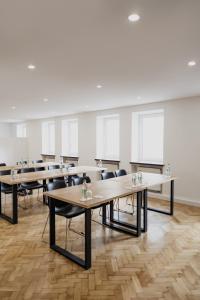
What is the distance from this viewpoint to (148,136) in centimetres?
623

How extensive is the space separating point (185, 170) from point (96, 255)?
3.26 meters

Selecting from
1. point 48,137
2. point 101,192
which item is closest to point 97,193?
point 101,192

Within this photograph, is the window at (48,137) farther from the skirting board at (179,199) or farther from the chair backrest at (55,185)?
the chair backrest at (55,185)

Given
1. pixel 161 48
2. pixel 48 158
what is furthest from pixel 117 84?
pixel 48 158

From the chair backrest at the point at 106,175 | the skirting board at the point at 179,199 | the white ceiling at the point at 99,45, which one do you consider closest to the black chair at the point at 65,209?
the chair backrest at the point at 106,175

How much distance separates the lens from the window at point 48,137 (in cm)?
934

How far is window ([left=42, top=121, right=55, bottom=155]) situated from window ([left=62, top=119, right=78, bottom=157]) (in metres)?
0.91

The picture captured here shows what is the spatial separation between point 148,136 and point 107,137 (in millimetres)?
1528

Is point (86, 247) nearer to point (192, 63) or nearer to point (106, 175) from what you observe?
point (106, 175)

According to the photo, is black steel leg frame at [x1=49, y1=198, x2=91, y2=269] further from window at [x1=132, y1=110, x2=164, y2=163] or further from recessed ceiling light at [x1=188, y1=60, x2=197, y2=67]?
window at [x1=132, y1=110, x2=164, y2=163]

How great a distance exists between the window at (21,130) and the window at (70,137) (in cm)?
315

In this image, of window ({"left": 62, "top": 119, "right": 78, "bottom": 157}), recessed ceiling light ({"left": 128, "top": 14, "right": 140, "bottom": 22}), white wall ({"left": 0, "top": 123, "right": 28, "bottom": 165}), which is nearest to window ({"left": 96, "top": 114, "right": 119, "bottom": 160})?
window ({"left": 62, "top": 119, "right": 78, "bottom": 157})

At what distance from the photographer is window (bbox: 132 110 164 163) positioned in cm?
598

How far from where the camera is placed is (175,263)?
270 cm
